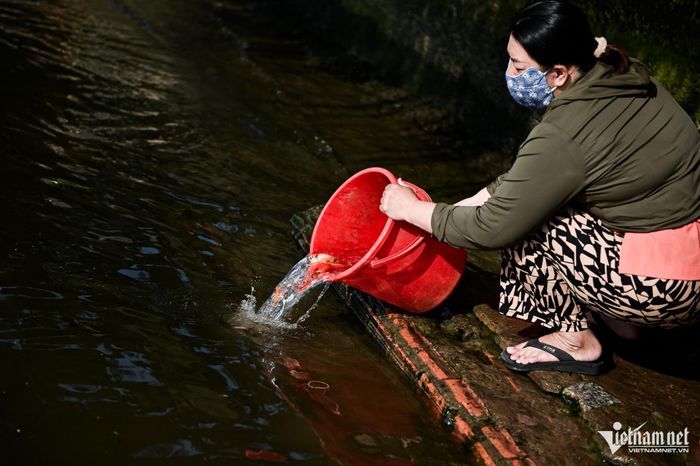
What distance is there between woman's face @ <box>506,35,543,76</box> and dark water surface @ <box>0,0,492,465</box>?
134cm

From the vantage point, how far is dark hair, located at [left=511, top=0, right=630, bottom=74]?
2.79m

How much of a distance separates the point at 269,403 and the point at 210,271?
1.09 m

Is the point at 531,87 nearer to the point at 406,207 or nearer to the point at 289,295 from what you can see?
the point at 406,207

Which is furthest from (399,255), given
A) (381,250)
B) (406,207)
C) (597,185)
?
(597,185)

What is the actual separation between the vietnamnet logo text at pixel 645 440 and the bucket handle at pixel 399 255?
100 centimetres

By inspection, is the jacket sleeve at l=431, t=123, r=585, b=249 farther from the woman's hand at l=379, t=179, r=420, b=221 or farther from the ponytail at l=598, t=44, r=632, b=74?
the ponytail at l=598, t=44, r=632, b=74

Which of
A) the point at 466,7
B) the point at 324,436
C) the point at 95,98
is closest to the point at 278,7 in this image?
the point at 466,7

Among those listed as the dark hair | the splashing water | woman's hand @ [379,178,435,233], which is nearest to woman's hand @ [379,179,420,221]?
woman's hand @ [379,178,435,233]

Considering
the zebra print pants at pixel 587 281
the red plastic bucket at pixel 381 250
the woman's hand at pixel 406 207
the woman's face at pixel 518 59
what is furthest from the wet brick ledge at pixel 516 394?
the woman's face at pixel 518 59

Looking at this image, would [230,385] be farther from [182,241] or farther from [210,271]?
[182,241]

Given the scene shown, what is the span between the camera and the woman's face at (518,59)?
9.52ft

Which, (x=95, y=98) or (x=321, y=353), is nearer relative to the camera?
(x=321, y=353)

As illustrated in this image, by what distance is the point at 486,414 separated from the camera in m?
3.05

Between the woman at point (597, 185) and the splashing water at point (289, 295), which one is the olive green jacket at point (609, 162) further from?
the splashing water at point (289, 295)
